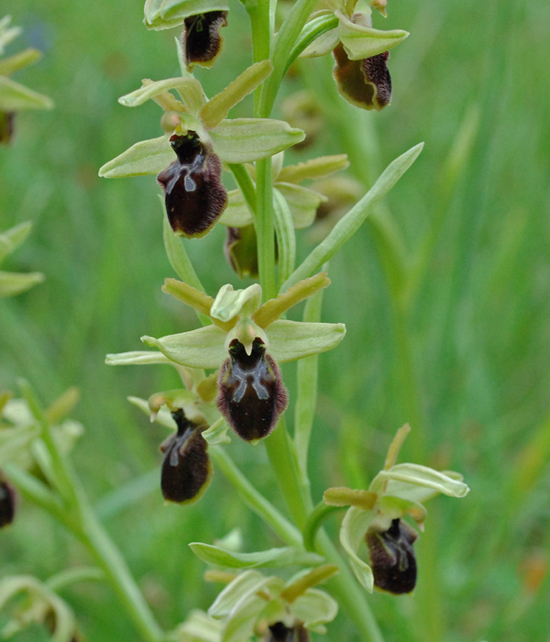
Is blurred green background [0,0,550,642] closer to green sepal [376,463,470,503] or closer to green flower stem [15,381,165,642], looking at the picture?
green flower stem [15,381,165,642]

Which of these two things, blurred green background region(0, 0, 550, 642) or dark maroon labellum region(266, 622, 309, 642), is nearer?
dark maroon labellum region(266, 622, 309, 642)

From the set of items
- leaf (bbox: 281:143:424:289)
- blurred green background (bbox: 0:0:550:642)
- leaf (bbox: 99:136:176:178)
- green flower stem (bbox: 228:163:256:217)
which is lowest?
blurred green background (bbox: 0:0:550:642)

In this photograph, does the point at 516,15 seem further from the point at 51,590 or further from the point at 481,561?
the point at 51,590

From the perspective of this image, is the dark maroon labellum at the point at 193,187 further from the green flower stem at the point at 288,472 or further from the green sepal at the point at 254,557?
the green sepal at the point at 254,557

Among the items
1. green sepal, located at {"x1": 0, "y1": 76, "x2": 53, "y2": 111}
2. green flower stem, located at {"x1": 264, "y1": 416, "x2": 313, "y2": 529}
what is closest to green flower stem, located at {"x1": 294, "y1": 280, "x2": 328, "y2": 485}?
green flower stem, located at {"x1": 264, "y1": 416, "x2": 313, "y2": 529}

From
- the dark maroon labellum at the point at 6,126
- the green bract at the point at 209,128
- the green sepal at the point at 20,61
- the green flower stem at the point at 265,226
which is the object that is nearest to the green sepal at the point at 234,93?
the green bract at the point at 209,128

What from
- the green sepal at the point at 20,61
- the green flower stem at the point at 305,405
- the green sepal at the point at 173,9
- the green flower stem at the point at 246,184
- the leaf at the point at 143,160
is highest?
the green sepal at the point at 173,9

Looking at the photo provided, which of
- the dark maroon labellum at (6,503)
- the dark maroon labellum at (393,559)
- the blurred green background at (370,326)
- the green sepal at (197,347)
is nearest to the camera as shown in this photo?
the green sepal at (197,347)
